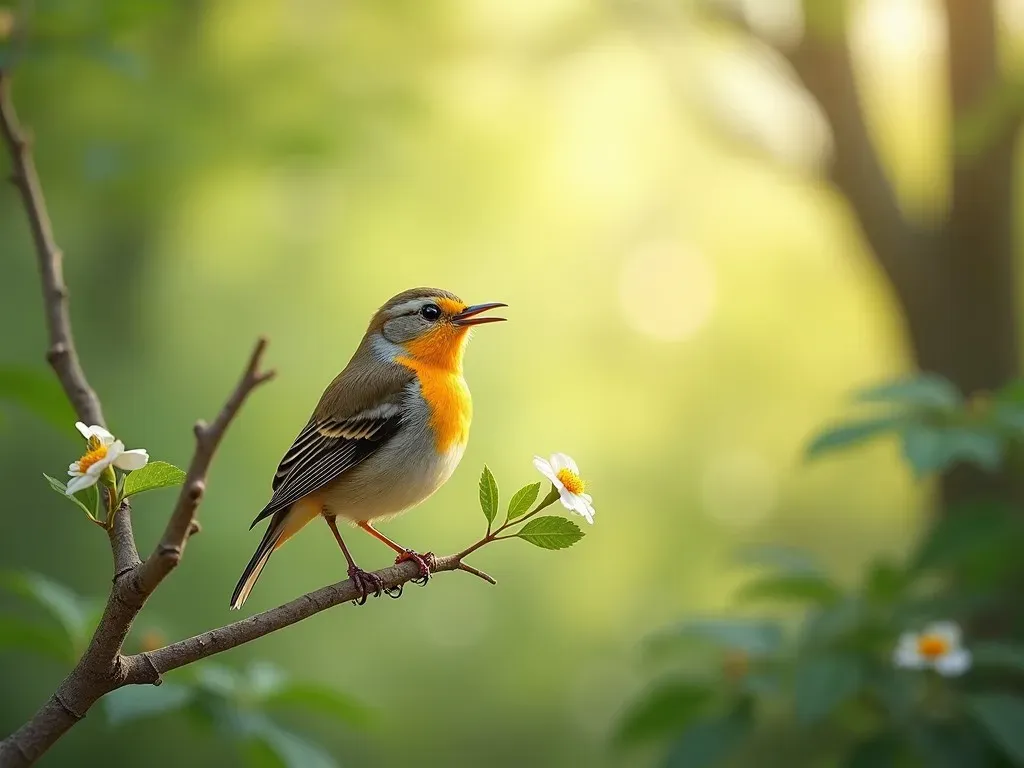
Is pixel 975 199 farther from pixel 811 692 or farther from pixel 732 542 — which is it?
pixel 811 692

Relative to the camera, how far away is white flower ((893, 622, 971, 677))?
10.1 feet

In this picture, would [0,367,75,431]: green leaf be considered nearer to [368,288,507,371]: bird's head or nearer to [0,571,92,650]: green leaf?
[0,571,92,650]: green leaf

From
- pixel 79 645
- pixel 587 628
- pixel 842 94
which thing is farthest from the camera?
pixel 587 628

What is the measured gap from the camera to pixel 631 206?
7.98 metres

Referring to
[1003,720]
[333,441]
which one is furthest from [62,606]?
[1003,720]

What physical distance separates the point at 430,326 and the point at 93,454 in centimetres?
138

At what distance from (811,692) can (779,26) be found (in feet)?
14.4

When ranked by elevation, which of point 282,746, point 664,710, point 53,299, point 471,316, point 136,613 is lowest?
point 664,710

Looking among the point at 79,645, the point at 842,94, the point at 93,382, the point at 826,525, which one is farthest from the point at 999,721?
the point at 826,525

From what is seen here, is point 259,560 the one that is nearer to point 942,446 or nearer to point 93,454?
point 93,454

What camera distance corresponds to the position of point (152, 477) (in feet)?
4.74

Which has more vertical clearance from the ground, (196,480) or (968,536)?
(196,480)

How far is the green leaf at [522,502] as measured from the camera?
152cm

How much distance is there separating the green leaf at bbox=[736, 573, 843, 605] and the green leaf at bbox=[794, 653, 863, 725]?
10.7 inches
